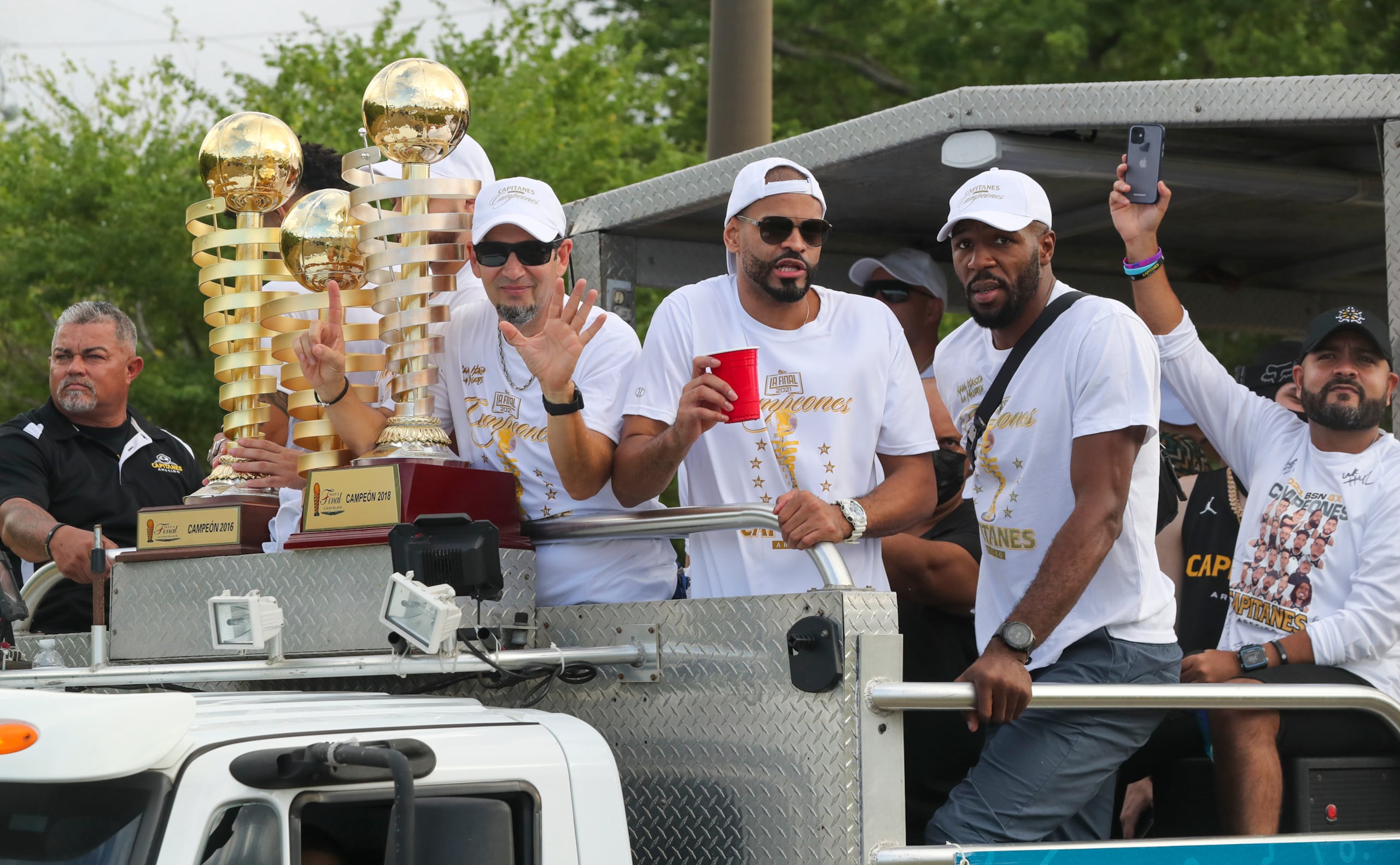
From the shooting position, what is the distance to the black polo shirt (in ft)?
16.8

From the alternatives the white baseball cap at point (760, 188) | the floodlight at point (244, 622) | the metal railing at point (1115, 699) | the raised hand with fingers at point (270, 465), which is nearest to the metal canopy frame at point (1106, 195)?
the white baseball cap at point (760, 188)

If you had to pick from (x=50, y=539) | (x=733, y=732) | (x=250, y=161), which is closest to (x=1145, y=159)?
(x=733, y=732)

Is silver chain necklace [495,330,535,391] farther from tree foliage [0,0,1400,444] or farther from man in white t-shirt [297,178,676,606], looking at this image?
tree foliage [0,0,1400,444]

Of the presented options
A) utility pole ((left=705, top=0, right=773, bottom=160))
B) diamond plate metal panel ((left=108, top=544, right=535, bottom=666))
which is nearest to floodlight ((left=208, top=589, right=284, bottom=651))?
diamond plate metal panel ((left=108, top=544, right=535, bottom=666))

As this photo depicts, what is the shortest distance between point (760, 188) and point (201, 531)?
1539mm

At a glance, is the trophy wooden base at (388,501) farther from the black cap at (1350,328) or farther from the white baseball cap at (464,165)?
the black cap at (1350,328)

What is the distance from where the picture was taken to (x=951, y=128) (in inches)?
164

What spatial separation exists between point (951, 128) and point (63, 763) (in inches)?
111

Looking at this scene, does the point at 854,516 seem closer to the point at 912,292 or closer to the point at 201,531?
the point at 201,531

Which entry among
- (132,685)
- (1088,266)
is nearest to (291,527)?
(132,685)

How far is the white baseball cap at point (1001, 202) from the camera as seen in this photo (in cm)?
372

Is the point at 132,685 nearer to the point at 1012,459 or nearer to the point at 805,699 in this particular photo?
the point at 805,699

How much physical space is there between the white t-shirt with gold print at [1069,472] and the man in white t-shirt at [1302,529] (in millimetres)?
387

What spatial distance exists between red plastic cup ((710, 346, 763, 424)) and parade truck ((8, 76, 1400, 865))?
0.26m
